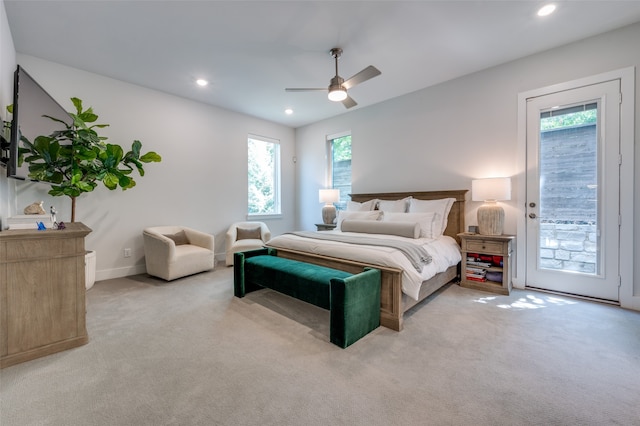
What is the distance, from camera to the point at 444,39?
3004 millimetres

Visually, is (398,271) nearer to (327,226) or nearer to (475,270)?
(475,270)

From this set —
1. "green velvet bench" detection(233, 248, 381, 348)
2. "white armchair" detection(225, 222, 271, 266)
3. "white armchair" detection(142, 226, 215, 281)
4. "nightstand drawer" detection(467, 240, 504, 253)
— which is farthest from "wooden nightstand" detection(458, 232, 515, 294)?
"white armchair" detection(142, 226, 215, 281)

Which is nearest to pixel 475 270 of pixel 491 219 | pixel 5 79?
pixel 491 219

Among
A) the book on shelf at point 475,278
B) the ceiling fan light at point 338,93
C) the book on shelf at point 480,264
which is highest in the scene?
the ceiling fan light at point 338,93

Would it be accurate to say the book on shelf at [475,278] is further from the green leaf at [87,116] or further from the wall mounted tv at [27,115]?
the green leaf at [87,116]

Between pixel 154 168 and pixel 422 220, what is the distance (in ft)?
14.0

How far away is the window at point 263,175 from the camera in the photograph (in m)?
5.70

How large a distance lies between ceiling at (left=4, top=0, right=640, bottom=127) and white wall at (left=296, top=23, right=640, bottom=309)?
207mm

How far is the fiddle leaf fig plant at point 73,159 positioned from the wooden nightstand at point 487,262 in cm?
468

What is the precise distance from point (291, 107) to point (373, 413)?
4844 mm

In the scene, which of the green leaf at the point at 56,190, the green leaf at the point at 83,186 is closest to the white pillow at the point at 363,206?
the green leaf at the point at 83,186

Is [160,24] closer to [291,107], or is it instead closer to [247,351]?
[291,107]

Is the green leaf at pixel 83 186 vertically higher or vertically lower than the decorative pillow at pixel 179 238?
higher

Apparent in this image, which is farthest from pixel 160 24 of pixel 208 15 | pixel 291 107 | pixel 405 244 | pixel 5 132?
pixel 405 244
